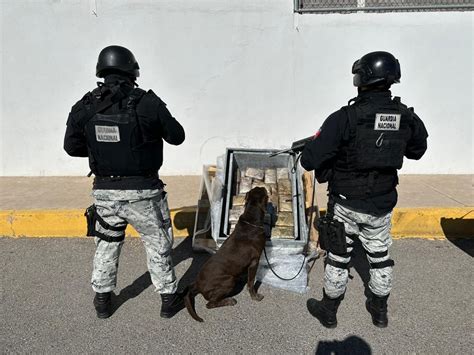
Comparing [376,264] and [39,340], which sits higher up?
[376,264]

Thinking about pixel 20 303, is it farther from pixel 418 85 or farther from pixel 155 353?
pixel 418 85

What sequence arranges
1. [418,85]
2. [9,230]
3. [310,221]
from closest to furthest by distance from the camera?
[310,221], [9,230], [418,85]

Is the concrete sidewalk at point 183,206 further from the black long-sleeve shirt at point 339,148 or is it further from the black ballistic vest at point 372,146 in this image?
the black ballistic vest at point 372,146

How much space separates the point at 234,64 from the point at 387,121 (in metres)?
3.92

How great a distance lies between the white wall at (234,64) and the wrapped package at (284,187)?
1999 millimetres

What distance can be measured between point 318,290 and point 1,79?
18.7 ft

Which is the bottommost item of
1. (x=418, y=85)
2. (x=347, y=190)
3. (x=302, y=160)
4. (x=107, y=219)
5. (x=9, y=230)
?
(x=9, y=230)

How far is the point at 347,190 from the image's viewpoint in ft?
8.80

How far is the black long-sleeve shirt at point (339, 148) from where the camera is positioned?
8.29 ft

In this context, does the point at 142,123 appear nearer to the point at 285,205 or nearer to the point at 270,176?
the point at 285,205

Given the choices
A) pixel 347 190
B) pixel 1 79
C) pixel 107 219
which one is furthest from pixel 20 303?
pixel 1 79

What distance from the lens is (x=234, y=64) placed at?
6.05 meters

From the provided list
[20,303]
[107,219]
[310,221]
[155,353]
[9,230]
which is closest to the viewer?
[155,353]

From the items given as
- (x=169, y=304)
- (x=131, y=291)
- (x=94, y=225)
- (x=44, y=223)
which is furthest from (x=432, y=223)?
(x=44, y=223)
